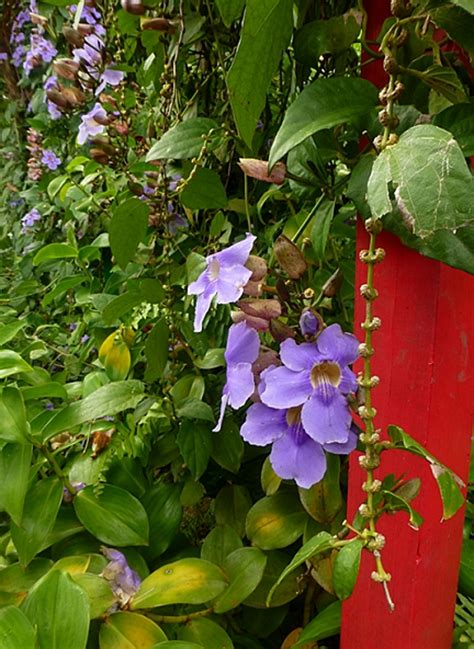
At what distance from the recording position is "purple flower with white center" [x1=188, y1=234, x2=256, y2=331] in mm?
449

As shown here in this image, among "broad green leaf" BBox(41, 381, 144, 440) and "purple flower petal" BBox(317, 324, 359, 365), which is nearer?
"purple flower petal" BBox(317, 324, 359, 365)

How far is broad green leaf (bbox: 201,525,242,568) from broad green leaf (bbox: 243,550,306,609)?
4 centimetres

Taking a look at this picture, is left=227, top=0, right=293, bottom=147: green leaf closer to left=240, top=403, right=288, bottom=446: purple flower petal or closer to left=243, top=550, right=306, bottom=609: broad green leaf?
left=240, top=403, right=288, bottom=446: purple flower petal

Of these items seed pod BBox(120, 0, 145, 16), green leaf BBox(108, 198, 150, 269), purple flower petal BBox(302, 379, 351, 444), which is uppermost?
seed pod BBox(120, 0, 145, 16)

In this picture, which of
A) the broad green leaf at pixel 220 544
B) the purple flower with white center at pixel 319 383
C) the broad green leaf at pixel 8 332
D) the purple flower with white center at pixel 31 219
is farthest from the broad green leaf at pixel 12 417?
the purple flower with white center at pixel 31 219

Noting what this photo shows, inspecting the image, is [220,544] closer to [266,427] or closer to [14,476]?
[14,476]

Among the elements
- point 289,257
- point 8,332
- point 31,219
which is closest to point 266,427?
point 289,257

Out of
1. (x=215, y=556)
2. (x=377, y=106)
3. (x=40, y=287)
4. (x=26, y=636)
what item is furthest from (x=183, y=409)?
(x=40, y=287)

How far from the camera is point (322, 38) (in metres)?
0.51

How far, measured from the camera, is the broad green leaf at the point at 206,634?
68cm

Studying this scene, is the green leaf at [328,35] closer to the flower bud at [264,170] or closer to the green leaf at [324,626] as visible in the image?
the flower bud at [264,170]

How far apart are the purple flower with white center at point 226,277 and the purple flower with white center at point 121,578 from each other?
364 mm

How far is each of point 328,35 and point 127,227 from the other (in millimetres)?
324

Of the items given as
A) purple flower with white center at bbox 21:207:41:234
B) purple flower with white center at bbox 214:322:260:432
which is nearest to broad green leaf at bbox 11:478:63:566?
purple flower with white center at bbox 214:322:260:432
